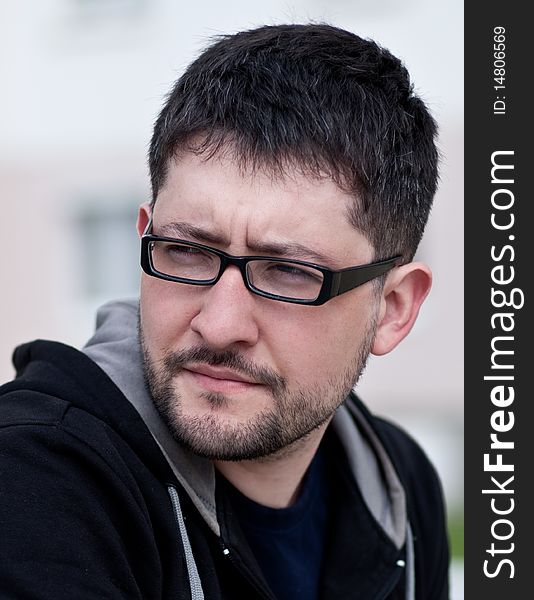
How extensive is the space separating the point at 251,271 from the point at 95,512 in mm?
552

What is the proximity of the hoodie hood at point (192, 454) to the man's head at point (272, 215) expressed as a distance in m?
0.07

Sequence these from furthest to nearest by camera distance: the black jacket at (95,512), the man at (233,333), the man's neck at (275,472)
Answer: the man's neck at (275,472), the man at (233,333), the black jacket at (95,512)

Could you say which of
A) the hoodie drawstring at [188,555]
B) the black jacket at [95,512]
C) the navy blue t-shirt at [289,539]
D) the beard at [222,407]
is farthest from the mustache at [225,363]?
the navy blue t-shirt at [289,539]

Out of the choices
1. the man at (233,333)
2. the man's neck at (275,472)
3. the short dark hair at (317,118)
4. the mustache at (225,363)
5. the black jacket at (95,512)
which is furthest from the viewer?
the man's neck at (275,472)

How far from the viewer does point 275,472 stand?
230 cm

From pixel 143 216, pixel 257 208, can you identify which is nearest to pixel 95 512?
pixel 257 208

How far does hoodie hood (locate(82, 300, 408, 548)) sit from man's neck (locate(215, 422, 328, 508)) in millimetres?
137

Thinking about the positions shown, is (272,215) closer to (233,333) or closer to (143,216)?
(233,333)

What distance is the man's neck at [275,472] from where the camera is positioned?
223cm

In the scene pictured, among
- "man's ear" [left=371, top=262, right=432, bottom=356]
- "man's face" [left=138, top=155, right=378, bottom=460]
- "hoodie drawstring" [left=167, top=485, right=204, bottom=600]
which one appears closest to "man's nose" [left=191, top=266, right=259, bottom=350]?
"man's face" [left=138, top=155, right=378, bottom=460]

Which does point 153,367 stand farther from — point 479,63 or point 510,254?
point 479,63

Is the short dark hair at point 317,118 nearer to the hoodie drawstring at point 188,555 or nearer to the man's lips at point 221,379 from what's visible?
the man's lips at point 221,379

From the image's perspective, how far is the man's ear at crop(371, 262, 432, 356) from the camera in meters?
2.29

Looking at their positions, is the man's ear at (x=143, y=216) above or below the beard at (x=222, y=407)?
above
